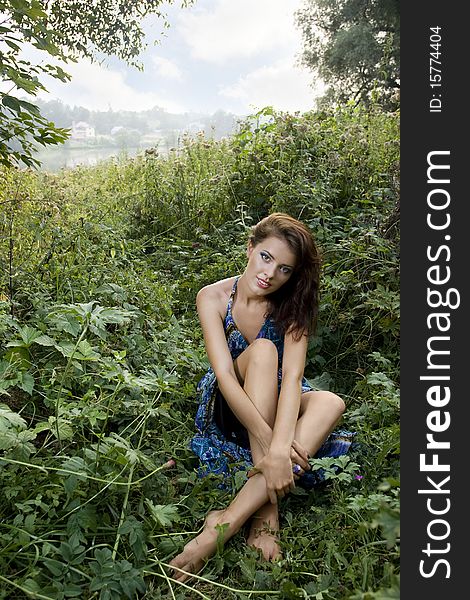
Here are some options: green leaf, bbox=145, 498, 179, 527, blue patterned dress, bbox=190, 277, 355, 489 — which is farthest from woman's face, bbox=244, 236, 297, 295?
green leaf, bbox=145, 498, 179, 527

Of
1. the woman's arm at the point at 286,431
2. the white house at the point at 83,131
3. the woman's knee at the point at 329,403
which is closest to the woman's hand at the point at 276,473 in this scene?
the woman's arm at the point at 286,431

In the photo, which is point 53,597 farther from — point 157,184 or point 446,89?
point 157,184

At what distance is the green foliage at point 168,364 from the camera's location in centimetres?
190

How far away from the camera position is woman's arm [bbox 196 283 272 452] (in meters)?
2.26

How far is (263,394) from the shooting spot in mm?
2305

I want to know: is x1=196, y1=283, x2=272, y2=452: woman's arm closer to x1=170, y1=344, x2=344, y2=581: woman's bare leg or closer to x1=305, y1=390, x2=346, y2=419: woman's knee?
x1=170, y1=344, x2=344, y2=581: woman's bare leg

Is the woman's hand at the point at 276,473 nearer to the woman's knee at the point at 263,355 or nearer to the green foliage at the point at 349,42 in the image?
the woman's knee at the point at 263,355

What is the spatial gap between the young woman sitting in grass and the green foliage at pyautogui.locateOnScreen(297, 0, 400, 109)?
34.1 feet

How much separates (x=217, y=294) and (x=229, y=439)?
20.4 inches

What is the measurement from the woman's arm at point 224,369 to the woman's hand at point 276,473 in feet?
0.25

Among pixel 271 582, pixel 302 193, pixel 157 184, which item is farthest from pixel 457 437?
pixel 157 184

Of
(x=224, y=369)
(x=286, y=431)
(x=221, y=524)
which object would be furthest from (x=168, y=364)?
(x=221, y=524)

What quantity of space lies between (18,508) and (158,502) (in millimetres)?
450

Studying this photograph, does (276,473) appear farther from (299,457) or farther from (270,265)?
(270,265)
